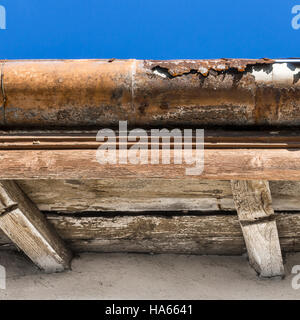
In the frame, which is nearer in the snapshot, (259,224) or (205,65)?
(205,65)

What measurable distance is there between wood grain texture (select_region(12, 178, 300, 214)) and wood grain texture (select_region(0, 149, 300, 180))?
16.8 inches

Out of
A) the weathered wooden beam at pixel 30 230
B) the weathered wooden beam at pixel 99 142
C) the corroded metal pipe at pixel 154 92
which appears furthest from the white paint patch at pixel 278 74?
the weathered wooden beam at pixel 30 230

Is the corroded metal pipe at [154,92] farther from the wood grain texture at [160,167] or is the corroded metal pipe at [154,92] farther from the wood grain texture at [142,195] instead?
the wood grain texture at [142,195]

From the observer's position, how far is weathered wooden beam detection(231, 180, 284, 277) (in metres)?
1.69

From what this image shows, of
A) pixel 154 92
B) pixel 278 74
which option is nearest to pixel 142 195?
pixel 154 92

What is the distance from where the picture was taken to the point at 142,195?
1.93 meters

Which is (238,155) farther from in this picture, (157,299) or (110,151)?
(157,299)

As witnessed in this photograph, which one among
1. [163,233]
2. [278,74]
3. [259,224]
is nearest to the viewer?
[278,74]

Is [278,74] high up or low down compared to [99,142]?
up

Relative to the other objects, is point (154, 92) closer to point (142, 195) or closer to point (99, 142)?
point (99, 142)

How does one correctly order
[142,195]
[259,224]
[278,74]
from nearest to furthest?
[278,74] → [259,224] → [142,195]

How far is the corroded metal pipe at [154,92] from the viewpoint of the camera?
141cm

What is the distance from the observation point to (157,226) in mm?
2053

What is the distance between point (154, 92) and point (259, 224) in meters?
0.83
